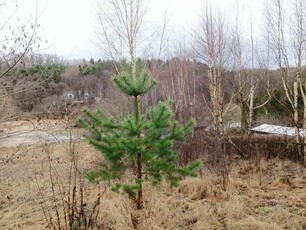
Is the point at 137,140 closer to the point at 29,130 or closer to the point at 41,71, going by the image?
the point at 29,130

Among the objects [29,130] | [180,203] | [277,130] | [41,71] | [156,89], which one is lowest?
[180,203]

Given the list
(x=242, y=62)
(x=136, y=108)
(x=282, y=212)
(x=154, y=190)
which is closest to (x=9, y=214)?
(x=154, y=190)

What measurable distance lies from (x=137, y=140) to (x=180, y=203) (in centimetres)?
210

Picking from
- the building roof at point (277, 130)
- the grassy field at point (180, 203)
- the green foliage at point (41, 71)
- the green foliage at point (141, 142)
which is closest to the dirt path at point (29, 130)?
the grassy field at point (180, 203)

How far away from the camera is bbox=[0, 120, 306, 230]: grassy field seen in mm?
4547

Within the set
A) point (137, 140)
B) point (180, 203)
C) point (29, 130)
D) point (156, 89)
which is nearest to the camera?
point (137, 140)

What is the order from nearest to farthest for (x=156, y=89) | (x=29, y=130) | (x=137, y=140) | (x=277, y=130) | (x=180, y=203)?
1. (x=137, y=140)
2. (x=29, y=130)
3. (x=180, y=203)
4. (x=277, y=130)
5. (x=156, y=89)

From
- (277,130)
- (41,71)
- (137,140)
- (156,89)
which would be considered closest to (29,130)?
(41,71)

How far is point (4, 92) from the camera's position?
177 inches

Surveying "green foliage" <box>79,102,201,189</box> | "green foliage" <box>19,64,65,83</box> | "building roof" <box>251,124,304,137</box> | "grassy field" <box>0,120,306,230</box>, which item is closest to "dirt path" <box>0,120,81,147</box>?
"grassy field" <box>0,120,306,230</box>

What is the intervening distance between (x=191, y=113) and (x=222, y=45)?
3162 mm

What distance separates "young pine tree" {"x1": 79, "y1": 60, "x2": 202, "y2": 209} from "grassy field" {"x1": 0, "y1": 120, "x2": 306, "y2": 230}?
377 mm

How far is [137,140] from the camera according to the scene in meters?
4.21

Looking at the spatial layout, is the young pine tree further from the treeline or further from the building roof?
the building roof
